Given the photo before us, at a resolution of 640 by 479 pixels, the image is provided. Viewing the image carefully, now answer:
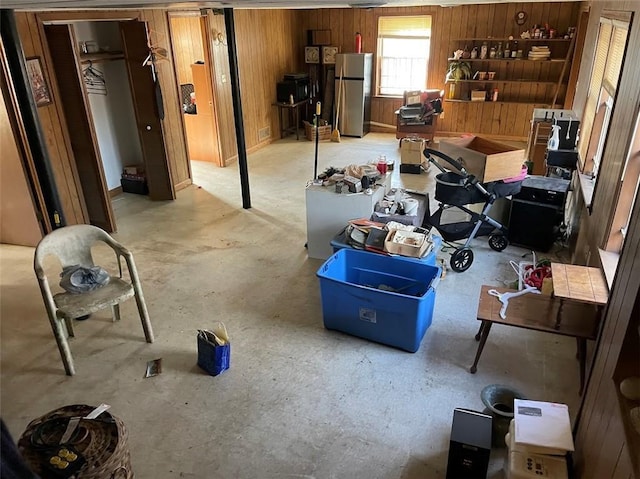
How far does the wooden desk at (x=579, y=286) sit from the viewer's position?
275 centimetres

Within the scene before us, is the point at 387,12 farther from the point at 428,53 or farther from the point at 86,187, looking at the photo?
the point at 86,187

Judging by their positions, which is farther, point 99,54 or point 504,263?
point 99,54

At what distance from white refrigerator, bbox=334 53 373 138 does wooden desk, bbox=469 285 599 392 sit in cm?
665

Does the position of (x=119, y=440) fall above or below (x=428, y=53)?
below

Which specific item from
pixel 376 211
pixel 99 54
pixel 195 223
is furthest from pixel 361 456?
pixel 99 54

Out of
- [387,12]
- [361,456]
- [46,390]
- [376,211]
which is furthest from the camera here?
[387,12]

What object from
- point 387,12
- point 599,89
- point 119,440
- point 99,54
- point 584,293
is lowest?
point 119,440

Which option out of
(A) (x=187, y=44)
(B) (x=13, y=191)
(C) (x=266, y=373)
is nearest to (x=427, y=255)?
(C) (x=266, y=373)

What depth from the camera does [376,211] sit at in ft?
14.4

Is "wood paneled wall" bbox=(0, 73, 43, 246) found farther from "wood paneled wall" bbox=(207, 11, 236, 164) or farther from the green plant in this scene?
the green plant

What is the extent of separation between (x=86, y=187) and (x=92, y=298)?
99.5 inches

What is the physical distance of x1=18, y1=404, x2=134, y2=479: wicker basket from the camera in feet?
6.69

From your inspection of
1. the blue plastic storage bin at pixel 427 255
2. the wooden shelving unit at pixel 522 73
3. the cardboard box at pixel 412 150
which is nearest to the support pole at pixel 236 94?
the blue plastic storage bin at pixel 427 255

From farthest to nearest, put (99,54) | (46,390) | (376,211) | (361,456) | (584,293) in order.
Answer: (99,54) < (376,211) < (46,390) < (584,293) < (361,456)
